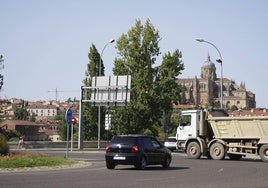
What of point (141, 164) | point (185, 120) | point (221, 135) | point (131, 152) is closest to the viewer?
point (131, 152)

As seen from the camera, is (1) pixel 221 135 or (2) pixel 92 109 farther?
(2) pixel 92 109

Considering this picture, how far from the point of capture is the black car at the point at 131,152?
72.3 feet

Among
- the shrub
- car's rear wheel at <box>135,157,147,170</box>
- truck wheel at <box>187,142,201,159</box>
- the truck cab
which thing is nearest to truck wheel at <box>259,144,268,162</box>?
truck wheel at <box>187,142,201,159</box>

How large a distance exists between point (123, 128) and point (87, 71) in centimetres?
1056

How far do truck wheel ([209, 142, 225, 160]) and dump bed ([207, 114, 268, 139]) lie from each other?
580mm

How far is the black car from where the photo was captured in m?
22.0

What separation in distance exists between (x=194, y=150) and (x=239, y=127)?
3.37 metres

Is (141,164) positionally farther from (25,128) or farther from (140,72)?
(25,128)

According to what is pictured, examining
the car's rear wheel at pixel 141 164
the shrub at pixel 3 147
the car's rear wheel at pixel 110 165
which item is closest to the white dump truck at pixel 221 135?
the car's rear wheel at pixel 141 164

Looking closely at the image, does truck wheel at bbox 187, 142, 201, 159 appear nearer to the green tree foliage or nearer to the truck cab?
the truck cab

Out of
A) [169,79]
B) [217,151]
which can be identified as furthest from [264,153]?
[169,79]

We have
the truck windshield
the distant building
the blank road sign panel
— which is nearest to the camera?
the truck windshield

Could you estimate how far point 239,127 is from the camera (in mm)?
31469

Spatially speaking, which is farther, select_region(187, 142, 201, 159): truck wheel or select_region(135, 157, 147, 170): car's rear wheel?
select_region(187, 142, 201, 159): truck wheel
